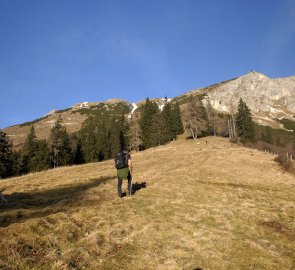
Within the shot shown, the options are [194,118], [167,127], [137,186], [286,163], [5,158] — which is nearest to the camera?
[137,186]

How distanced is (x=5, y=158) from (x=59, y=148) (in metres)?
18.9

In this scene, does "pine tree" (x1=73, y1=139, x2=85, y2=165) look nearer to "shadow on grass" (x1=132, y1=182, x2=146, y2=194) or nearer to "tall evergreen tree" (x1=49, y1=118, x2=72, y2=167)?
"tall evergreen tree" (x1=49, y1=118, x2=72, y2=167)

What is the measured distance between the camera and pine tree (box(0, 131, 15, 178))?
74750mm

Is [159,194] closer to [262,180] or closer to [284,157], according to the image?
[262,180]

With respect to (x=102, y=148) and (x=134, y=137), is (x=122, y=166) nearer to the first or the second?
(x=134, y=137)

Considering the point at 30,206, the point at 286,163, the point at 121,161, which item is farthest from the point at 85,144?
the point at 121,161

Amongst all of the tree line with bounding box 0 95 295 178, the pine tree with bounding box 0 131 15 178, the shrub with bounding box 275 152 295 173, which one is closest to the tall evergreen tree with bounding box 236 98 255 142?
the tree line with bounding box 0 95 295 178

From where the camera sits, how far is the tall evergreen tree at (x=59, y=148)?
309 ft

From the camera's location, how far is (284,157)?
4697cm

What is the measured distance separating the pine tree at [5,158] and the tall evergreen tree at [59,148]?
39.5 feet

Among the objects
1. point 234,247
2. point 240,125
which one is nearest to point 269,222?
point 234,247

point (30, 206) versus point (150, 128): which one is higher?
point (150, 128)

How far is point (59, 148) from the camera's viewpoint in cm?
9650

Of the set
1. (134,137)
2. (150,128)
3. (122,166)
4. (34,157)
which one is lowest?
(122,166)
